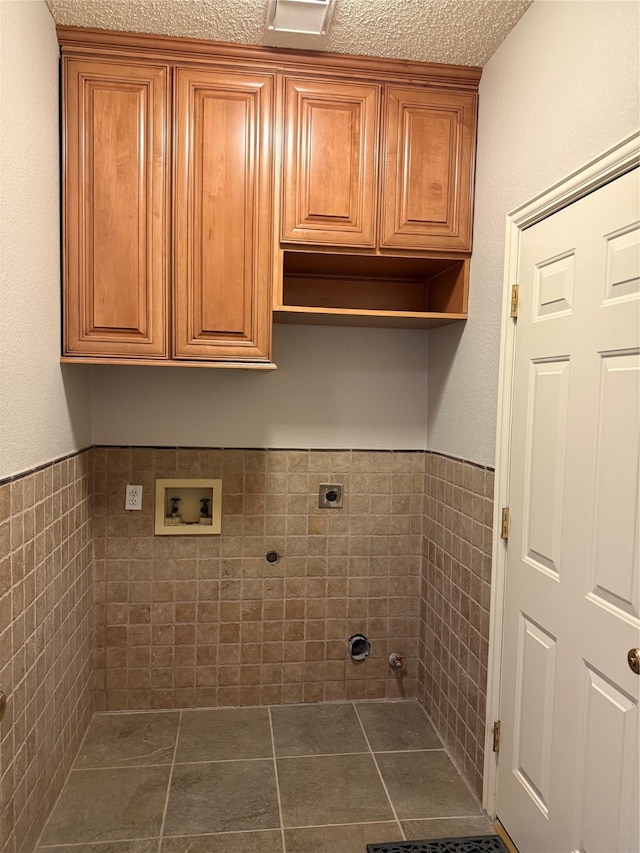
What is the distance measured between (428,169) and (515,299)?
2.28 ft

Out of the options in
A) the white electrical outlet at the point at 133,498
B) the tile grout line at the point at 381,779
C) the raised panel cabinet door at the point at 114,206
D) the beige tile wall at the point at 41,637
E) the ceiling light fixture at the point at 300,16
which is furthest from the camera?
the white electrical outlet at the point at 133,498

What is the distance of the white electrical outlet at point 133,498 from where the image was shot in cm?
247

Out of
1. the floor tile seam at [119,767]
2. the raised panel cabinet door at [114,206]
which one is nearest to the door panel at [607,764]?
the floor tile seam at [119,767]

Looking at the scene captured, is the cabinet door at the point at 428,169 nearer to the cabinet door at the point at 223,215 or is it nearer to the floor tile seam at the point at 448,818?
the cabinet door at the point at 223,215

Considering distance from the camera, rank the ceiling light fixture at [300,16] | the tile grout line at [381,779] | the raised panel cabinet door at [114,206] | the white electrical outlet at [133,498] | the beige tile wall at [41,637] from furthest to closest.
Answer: the white electrical outlet at [133,498]
the raised panel cabinet door at [114,206]
the tile grout line at [381,779]
the ceiling light fixture at [300,16]
the beige tile wall at [41,637]

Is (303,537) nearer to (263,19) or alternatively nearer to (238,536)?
(238,536)

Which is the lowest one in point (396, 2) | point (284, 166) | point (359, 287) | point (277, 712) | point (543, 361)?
point (277, 712)

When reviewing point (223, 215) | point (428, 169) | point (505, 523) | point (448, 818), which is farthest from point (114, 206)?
point (448, 818)

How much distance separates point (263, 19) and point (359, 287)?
108 centimetres

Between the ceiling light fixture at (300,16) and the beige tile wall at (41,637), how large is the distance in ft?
5.48

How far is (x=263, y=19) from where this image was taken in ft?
6.13

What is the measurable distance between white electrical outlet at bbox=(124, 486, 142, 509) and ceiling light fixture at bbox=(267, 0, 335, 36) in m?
1.87

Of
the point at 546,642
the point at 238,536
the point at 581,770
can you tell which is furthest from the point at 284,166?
the point at 581,770

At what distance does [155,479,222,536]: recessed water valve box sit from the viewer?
2.50 m
